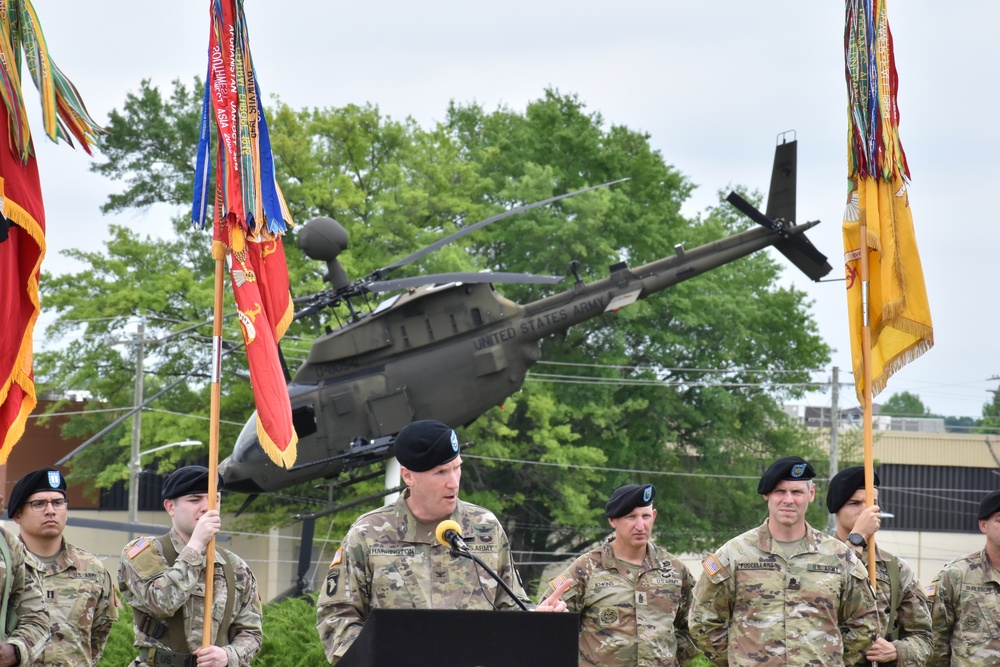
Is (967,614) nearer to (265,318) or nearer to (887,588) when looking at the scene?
(887,588)

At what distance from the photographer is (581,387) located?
34.7m

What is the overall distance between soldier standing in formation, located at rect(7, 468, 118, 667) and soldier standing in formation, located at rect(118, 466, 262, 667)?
2.50 ft

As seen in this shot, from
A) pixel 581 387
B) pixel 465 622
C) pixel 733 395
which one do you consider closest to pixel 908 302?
pixel 465 622

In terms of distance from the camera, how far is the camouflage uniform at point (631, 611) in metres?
7.38

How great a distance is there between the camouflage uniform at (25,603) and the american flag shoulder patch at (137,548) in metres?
0.50

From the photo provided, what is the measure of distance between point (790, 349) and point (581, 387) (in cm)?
691

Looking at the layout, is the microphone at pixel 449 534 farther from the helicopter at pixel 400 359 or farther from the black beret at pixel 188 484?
the helicopter at pixel 400 359

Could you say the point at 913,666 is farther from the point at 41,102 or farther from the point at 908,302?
the point at 41,102

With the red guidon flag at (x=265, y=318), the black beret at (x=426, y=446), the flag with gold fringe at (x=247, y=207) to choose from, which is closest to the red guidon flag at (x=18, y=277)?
the flag with gold fringe at (x=247, y=207)

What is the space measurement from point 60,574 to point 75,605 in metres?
0.18

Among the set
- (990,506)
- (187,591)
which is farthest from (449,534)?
(990,506)

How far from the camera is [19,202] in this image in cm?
613

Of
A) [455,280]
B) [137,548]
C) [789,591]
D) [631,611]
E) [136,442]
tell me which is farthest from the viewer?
[136,442]

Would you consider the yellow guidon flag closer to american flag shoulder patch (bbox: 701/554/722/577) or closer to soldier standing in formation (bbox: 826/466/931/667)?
soldier standing in formation (bbox: 826/466/931/667)
